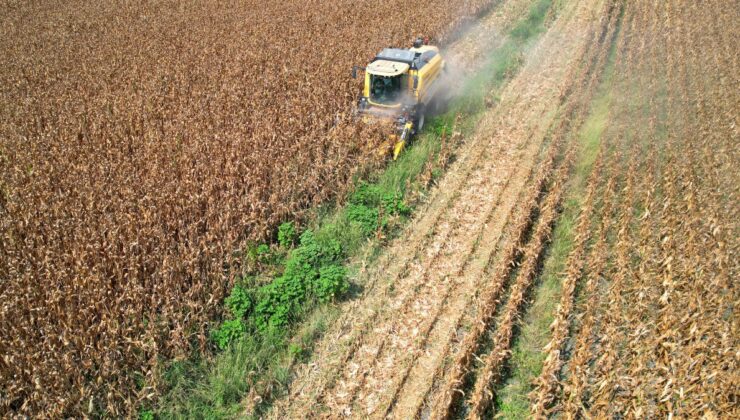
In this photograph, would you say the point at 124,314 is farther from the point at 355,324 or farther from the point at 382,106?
the point at 382,106

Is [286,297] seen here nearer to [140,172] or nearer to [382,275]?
[382,275]

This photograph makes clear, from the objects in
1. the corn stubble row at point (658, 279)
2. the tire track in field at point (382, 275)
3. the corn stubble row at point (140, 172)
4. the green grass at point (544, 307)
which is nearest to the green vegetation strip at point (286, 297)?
the tire track in field at point (382, 275)

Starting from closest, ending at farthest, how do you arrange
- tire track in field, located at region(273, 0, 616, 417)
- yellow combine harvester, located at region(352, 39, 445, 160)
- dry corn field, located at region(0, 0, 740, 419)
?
dry corn field, located at region(0, 0, 740, 419) → tire track in field, located at region(273, 0, 616, 417) → yellow combine harvester, located at region(352, 39, 445, 160)

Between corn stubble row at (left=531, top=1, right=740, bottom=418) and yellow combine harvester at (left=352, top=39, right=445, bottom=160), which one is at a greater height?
yellow combine harvester at (left=352, top=39, right=445, bottom=160)

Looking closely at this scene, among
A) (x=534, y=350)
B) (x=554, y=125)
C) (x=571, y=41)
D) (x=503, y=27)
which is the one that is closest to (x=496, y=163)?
(x=554, y=125)

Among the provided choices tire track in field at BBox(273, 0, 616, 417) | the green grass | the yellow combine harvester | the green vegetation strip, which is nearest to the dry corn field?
tire track in field at BBox(273, 0, 616, 417)

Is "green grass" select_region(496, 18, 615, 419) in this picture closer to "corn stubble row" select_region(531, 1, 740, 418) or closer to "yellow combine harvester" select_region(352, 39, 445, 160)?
"corn stubble row" select_region(531, 1, 740, 418)

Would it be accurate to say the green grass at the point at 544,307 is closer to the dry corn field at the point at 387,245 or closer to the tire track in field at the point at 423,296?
the dry corn field at the point at 387,245
